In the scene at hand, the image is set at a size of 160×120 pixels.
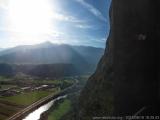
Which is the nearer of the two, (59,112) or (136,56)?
(136,56)

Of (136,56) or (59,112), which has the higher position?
(136,56)

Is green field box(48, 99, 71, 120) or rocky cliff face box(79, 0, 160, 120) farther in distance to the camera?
green field box(48, 99, 71, 120)

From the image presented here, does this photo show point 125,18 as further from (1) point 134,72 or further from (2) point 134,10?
(1) point 134,72

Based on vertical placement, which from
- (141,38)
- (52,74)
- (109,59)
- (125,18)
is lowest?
(52,74)

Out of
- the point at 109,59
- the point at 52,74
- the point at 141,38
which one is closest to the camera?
the point at 141,38

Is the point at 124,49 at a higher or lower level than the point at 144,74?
higher

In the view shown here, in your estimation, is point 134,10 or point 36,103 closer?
point 134,10

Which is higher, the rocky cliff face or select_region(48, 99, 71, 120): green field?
the rocky cliff face

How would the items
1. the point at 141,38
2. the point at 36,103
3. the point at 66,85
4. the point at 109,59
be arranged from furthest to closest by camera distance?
the point at 66,85 → the point at 36,103 → the point at 109,59 → the point at 141,38

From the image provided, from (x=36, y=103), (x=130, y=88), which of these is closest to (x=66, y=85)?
(x=36, y=103)

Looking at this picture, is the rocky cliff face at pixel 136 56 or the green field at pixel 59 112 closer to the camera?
the rocky cliff face at pixel 136 56

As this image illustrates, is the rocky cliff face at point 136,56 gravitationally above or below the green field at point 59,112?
above
